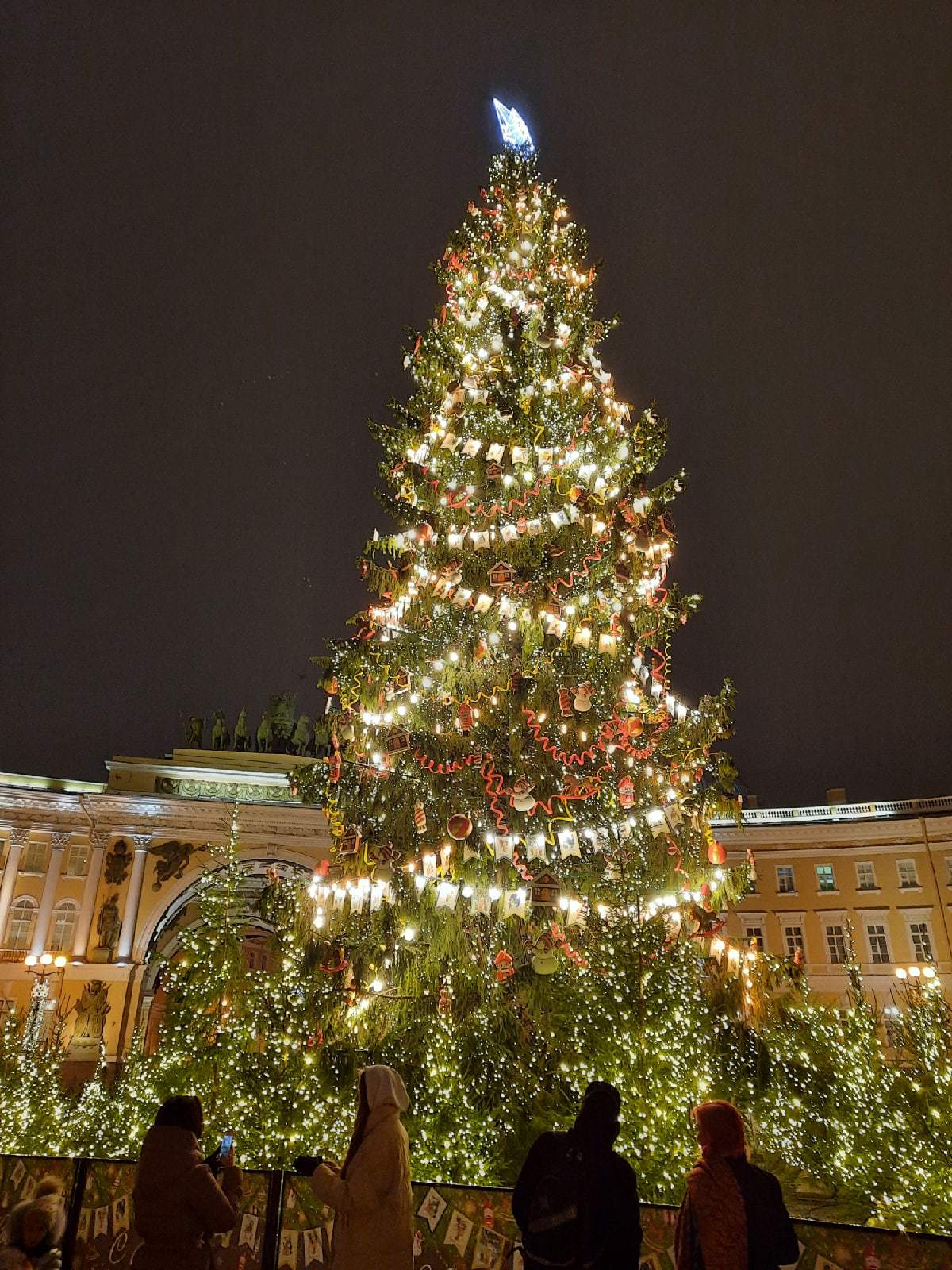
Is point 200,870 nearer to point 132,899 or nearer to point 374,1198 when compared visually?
point 132,899

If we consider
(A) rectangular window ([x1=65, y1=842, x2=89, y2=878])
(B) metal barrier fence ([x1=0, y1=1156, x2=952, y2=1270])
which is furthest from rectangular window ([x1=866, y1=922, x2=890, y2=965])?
(A) rectangular window ([x1=65, y1=842, x2=89, y2=878])

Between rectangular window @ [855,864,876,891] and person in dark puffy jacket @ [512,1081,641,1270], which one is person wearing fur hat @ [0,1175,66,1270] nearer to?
person in dark puffy jacket @ [512,1081,641,1270]

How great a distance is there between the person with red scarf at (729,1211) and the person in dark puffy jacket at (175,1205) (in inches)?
85.8

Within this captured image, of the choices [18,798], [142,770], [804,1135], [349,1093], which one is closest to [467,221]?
[349,1093]

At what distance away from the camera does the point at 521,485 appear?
11.3m

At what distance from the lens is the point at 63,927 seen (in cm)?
3581

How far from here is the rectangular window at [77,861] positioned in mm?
36969

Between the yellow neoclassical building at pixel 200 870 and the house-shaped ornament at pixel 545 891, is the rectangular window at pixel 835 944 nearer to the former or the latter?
the yellow neoclassical building at pixel 200 870

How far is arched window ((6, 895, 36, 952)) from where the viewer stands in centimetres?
3503

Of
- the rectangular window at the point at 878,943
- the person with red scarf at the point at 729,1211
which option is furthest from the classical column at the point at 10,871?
the person with red scarf at the point at 729,1211

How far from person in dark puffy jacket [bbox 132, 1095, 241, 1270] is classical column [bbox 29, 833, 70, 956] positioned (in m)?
36.3

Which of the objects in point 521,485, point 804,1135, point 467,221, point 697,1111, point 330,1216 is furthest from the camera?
point 467,221

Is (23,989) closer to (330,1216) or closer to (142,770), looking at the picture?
(142,770)

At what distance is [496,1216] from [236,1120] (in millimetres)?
5445
